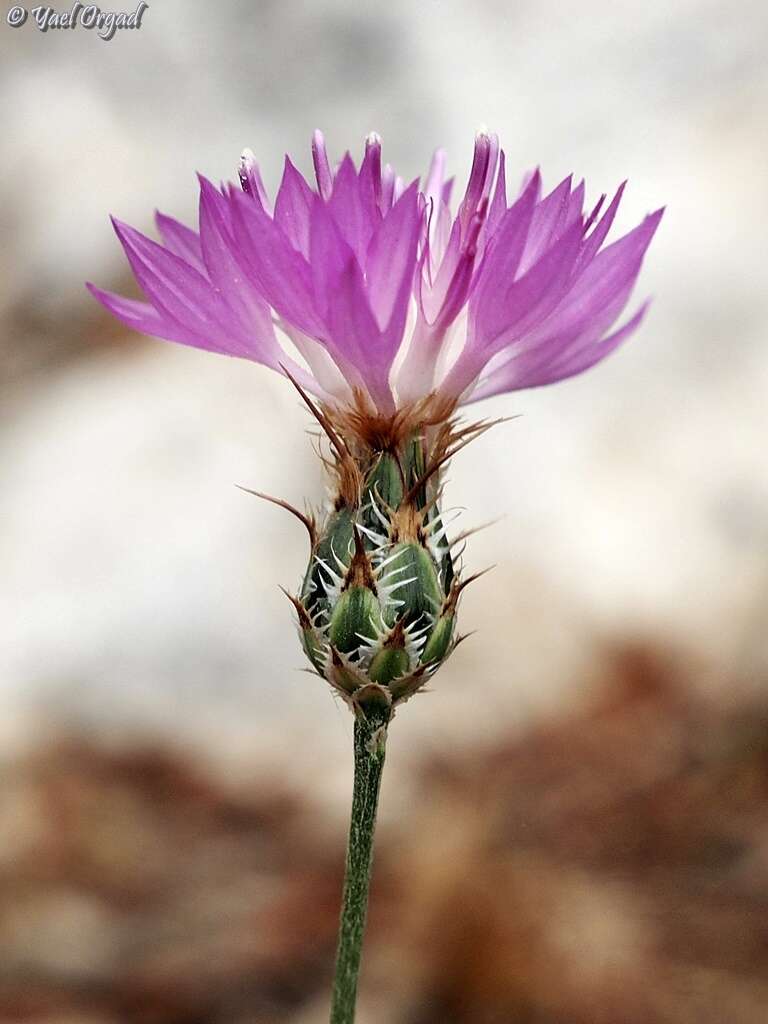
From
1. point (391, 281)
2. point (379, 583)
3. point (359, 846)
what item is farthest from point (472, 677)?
point (391, 281)

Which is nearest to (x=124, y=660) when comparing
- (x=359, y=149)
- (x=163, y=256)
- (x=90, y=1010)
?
(x=90, y=1010)

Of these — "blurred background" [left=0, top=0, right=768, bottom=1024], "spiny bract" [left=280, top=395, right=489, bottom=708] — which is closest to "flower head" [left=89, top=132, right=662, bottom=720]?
"spiny bract" [left=280, top=395, right=489, bottom=708]

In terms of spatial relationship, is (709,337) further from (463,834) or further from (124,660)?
(124,660)

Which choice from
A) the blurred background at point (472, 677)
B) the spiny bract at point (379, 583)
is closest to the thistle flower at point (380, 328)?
the spiny bract at point (379, 583)

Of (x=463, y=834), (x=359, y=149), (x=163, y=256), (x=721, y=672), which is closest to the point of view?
(x=163, y=256)

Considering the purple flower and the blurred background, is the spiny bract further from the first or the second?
the blurred background

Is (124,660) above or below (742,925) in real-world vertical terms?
above

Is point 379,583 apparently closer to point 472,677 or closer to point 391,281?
point 391,281
